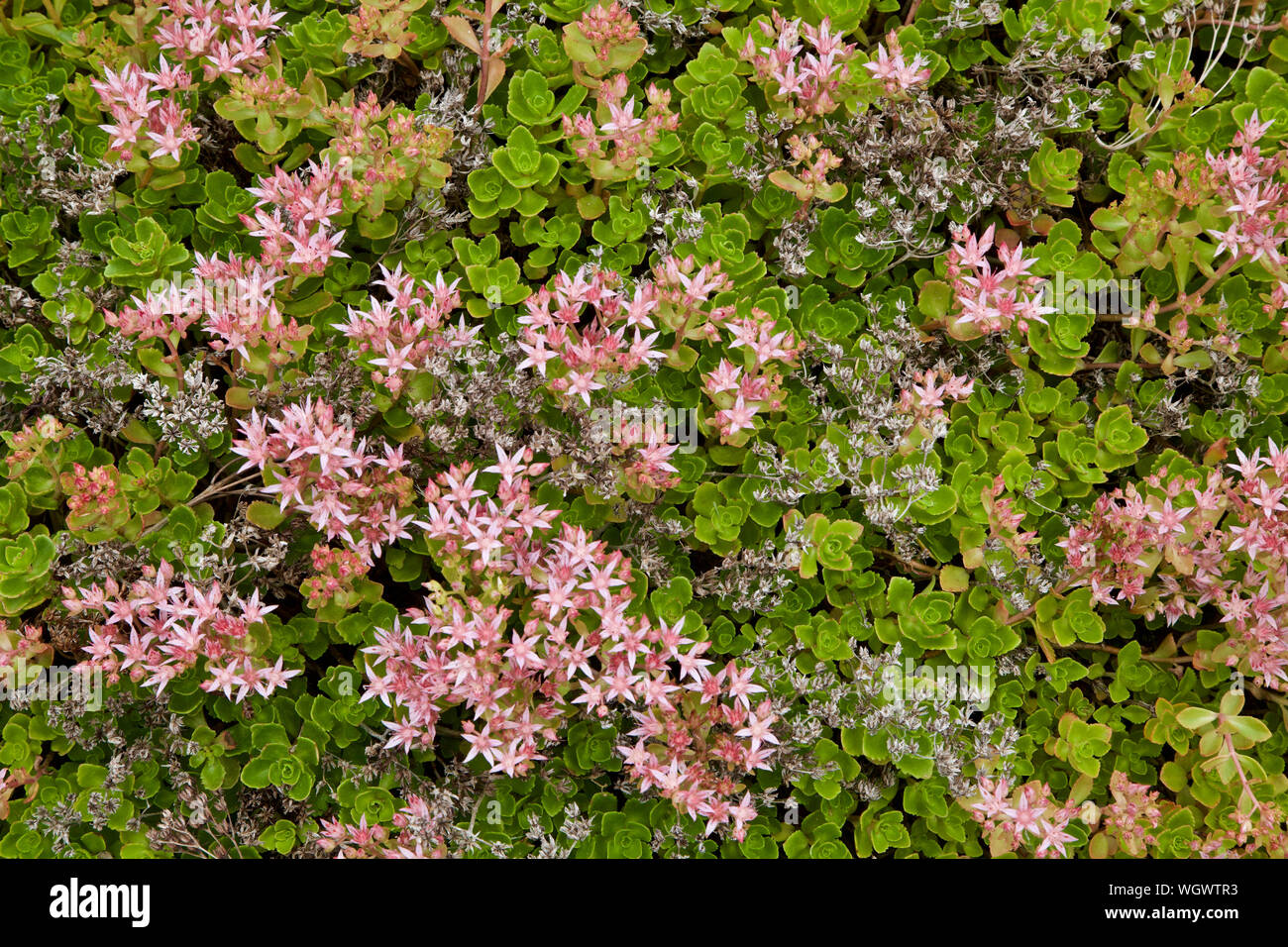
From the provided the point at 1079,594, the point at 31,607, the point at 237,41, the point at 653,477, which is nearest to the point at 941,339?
the point at 1079,594

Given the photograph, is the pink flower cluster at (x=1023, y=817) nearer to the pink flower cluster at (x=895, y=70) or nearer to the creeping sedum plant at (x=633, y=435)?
the creeping sedum plant at (x=633, y=435)

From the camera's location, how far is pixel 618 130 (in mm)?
2834

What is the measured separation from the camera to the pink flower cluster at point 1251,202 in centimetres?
287

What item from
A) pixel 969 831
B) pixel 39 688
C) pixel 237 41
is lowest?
pixel 969 831

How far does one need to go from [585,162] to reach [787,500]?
3.86 feet

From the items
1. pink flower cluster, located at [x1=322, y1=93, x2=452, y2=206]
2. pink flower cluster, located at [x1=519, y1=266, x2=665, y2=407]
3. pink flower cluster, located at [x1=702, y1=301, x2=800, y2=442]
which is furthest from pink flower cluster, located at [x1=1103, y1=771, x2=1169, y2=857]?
pink flower cluster, located at [x1=322, y1=93, x2=452, y2=206]

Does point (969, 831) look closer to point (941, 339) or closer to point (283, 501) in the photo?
point (941, 339)

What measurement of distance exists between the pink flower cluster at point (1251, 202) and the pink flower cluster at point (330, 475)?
2.50 m

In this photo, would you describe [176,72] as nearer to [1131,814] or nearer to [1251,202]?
[1251,202]

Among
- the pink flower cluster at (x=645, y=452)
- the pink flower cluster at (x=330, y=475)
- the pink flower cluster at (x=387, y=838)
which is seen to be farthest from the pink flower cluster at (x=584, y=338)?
the pink flower cluster at (x=387, y=838)

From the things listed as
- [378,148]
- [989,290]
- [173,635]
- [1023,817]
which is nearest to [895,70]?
[989,290]

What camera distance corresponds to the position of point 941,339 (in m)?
3.18

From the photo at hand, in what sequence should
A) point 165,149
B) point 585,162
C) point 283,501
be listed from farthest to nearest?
1. point 585,162
2. point 165,149
3. point 283,501

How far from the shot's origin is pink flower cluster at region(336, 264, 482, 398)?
268 cm
